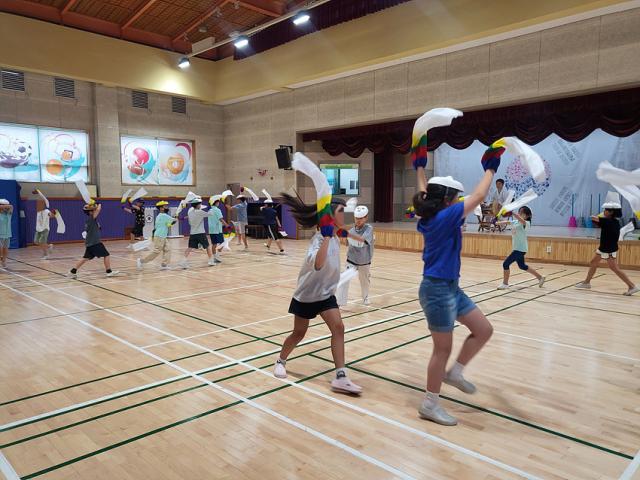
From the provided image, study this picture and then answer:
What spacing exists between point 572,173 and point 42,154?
18138mm

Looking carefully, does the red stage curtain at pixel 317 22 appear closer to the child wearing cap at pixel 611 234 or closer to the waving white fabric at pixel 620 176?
the child wearing cap at pixel 611 234

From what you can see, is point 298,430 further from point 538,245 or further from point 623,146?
point 623,146

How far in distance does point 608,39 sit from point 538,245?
4821mm

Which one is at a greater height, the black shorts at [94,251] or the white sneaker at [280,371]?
the black shorts at [94,251]

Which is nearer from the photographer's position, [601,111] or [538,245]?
[601,111]

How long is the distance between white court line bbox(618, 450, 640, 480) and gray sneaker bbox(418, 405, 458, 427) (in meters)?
0.97

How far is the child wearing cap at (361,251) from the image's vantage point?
6.34 metres

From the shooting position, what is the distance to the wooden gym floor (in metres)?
2.79

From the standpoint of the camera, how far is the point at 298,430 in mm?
3174

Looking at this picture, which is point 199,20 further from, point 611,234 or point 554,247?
point 611,234

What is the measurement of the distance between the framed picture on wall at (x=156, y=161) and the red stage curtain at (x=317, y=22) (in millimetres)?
4735

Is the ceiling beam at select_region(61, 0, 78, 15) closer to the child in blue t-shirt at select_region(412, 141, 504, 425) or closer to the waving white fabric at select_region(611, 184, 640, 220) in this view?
the child in blue t-shirt at select_region(412, 141, 504, 425)

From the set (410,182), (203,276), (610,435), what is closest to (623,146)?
(410,182)

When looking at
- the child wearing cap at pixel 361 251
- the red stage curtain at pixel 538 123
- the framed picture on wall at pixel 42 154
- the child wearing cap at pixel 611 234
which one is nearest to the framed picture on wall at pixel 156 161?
the framed picture on wall at pixel 42 154
